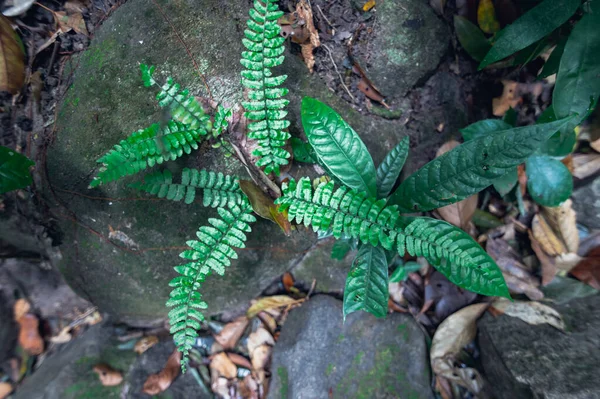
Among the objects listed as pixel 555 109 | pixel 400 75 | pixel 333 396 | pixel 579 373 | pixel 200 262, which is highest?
pixel 400 75

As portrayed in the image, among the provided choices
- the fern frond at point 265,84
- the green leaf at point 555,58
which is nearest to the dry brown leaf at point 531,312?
the green leaf at point 555,58

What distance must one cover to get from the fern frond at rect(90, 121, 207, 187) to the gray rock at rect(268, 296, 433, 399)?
A: 1.72m

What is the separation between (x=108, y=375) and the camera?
10.0 ft

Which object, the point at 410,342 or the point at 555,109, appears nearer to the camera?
the point at 555,109

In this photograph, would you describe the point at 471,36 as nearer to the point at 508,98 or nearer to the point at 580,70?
the point at 508,98

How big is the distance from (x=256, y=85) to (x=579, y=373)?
2.83 metres

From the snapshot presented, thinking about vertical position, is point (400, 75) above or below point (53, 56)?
below

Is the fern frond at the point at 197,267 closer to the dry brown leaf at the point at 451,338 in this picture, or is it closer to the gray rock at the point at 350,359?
the gray rock at the point at 350,359

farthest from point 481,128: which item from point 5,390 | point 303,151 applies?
point 5,390

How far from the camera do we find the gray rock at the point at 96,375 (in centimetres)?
301

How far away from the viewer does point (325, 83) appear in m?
2.81

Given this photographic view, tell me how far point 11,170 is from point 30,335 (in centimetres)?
218

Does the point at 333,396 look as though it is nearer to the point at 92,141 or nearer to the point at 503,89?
the point at 92,141

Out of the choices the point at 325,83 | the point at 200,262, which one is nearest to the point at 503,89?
the point at 325,83
